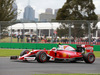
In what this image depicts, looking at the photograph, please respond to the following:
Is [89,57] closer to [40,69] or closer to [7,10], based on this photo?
[40,69]

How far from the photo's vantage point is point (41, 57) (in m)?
14.1

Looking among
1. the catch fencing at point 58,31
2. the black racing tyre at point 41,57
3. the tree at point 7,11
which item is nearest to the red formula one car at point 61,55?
the black racing tyre at point 41,57

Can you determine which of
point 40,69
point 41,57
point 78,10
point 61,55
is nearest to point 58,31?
point 61,55

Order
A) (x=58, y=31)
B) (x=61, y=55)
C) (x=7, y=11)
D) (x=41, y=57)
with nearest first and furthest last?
(x=41, y=57) → (x=61, y=55) → (x=58, y=31) → (x=7, y=11)

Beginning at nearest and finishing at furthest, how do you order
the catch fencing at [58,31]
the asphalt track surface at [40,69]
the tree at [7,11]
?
1. the asphalt track surface at [40,69]
2. the catch fencing at [58,31]
3. the tree at [7,11]

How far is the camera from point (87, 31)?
27156mm

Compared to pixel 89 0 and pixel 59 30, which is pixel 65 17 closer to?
pixel 89 0

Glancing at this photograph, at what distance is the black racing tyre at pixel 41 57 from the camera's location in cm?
1390

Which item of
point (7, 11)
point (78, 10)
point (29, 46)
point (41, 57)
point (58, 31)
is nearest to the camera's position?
point (41, 57)

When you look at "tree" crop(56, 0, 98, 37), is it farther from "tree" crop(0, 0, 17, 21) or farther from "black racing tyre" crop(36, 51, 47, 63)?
"black racing tyre" crop(36, 51, 47, 63)

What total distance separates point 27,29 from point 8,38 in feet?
7.98

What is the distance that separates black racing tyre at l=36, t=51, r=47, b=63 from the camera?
45.6 feet

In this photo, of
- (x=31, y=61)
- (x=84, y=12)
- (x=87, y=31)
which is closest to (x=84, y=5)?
(x=84, y=12)

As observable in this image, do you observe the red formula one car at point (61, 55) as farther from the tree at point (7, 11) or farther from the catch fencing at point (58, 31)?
the tree at point (7, 11)
